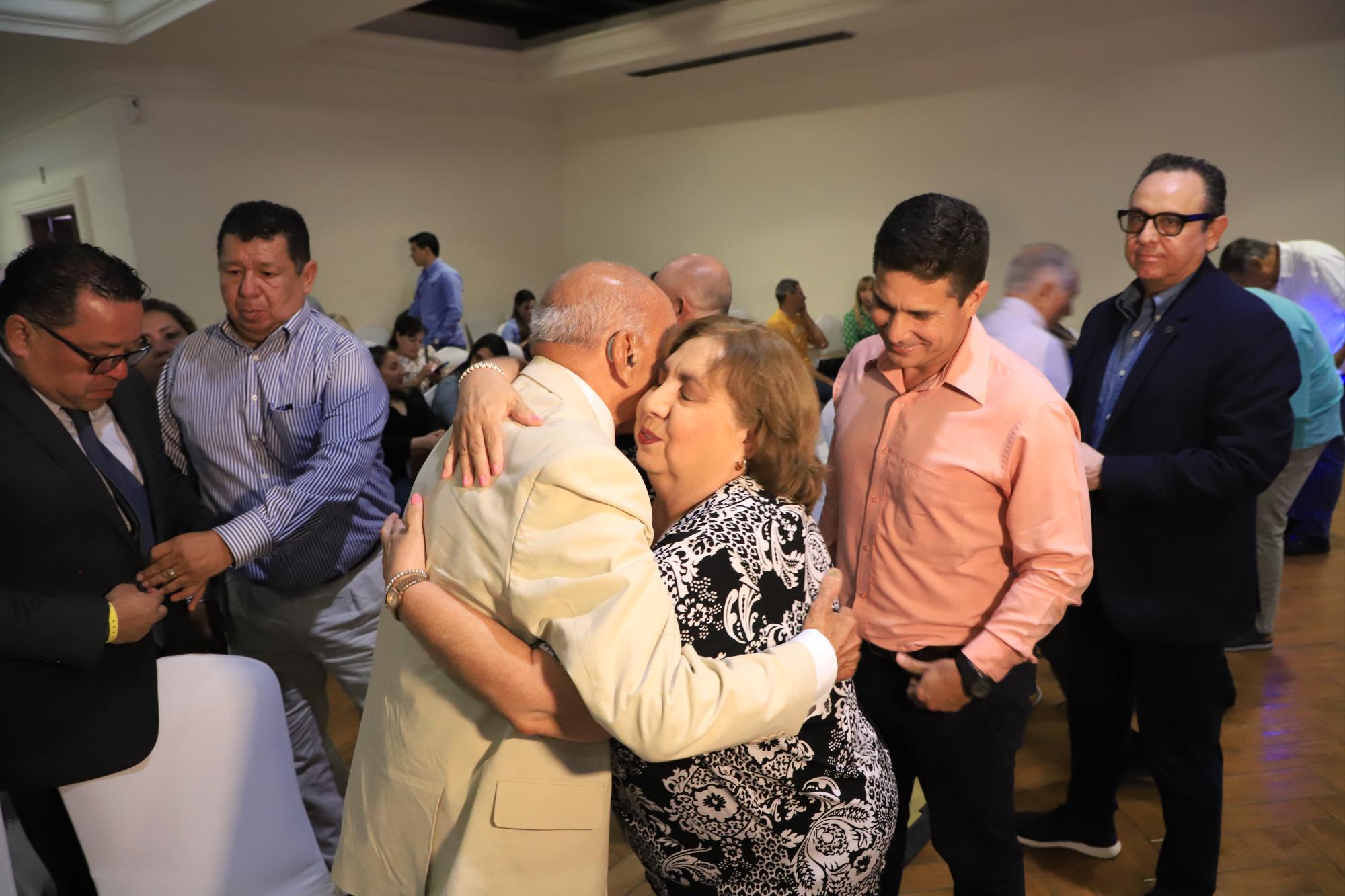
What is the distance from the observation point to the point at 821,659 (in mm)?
1206

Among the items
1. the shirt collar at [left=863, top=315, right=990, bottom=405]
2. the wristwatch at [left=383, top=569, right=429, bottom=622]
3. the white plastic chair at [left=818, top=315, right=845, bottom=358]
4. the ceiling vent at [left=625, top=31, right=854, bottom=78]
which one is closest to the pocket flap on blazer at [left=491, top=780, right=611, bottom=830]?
the wristwatch at [left=383, top=569, right=429, bottom=622]

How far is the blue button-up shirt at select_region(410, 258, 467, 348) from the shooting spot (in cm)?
825

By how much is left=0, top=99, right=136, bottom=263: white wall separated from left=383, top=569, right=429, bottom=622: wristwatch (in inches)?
297

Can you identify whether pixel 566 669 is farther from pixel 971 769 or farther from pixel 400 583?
pixel 971 769

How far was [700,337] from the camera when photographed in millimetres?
1389

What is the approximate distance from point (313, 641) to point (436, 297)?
630cm

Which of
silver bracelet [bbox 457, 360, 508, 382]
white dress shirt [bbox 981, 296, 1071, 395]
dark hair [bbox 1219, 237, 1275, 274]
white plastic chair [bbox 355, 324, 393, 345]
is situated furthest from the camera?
white plastic chair [bbox 355, 324, 393, 345]

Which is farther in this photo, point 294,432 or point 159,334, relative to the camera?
point 159,334

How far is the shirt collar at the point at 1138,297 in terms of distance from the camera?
2070mm

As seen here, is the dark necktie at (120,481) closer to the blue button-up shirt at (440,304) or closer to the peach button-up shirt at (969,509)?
the peach button-up shirt at (969,509)

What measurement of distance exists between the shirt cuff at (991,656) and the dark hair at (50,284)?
1.74 meters

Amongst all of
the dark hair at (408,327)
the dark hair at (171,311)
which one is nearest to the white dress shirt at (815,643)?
the dark hair at (171,311)

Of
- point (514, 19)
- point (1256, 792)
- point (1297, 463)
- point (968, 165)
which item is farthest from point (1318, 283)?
point (514, 19)

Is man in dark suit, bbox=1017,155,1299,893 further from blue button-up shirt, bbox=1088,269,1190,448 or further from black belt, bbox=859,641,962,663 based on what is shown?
black belt, bbox=859,641,962,663
